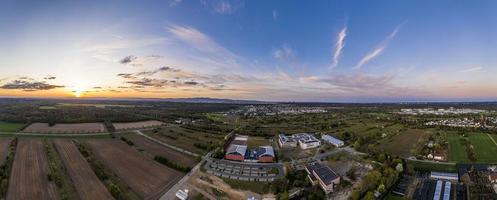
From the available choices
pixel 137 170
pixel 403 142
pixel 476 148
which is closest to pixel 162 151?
pixel 137 170

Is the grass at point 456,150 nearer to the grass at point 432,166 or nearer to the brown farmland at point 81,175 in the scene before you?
the grass at point 432,166

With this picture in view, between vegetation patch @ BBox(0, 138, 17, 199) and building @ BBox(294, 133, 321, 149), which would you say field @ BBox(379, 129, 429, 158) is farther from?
vegetation patch @ BBox(0, 138, 17, 199)

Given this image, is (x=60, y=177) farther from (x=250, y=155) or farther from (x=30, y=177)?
(x=250, y=155)

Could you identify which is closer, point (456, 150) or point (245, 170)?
point (245, 170)

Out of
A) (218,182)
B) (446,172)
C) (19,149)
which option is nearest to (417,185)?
(446,172)

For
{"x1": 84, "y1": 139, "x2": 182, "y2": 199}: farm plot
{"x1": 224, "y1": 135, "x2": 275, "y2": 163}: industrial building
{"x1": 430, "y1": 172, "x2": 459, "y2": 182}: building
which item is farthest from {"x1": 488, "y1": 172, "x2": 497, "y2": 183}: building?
{"x1": 84, "y1": 139, "x2": 182, "y2": 199}: farm plot

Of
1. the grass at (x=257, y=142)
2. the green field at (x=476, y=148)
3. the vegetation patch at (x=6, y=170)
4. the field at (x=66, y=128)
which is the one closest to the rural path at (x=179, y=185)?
the vegetation patch at (x=6, y=170)

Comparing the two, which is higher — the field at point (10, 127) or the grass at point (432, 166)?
the field at point (10, 127)
